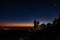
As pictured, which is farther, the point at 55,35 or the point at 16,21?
Result: the point at 55,35

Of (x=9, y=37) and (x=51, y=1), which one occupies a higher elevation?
(x=51, y=1)

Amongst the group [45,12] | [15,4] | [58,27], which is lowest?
[58,27]

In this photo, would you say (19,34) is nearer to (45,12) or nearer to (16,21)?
(16,21)

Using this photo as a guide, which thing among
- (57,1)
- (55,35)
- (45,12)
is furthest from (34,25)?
(57,1)

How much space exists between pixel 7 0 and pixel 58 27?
1.09m

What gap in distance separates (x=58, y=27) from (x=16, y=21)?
82 cm

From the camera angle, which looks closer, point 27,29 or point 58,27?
point 27,29

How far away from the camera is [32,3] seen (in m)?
2.34

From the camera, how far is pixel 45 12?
7.57ft

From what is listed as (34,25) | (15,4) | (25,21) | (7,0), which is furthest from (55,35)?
(7,0)

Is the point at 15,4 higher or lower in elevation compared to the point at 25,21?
higher

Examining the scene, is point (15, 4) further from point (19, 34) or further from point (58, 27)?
point (58, 27)

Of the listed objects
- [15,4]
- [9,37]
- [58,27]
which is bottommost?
[9,37]

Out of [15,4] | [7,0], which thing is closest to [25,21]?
[15,4]
